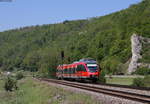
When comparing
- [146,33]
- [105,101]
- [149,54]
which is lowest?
[105,101]

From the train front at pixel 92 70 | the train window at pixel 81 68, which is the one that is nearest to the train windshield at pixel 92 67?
the train front at pixel 92 70

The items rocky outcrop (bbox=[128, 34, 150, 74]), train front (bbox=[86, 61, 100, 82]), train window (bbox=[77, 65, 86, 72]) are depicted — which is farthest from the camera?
rocky outcrop (bbox=[128, 34, 150, 74])

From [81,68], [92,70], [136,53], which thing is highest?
[136,53]

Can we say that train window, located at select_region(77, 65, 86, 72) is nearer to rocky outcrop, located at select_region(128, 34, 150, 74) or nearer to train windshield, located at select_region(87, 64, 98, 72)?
train windshield, located at select_region(87, 64, 98, 72)

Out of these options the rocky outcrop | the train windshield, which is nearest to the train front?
the train windshield

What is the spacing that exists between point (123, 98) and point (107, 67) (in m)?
87.0

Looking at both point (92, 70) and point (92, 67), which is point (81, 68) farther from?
point (92, 70)

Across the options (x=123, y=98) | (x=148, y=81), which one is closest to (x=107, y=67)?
(x=148, y=81)

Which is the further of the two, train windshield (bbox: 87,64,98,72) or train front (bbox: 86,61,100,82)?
train windshield (bbox: 87,64,98,72)

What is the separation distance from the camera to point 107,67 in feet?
355

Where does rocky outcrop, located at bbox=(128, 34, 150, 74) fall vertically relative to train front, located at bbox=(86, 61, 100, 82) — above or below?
above

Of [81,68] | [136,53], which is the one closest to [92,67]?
[81,68]

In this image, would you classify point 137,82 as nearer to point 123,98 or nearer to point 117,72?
point 123,98

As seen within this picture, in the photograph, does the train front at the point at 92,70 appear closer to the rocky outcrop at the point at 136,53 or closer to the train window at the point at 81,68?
the train window at the point at 81,68
